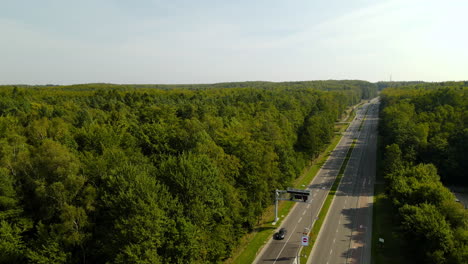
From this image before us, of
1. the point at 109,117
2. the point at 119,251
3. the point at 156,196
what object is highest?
the point at 109,117

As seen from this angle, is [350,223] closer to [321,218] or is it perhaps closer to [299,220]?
[321,218]

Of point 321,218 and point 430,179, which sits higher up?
point 430,179

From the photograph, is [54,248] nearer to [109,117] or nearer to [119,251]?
[119,251]

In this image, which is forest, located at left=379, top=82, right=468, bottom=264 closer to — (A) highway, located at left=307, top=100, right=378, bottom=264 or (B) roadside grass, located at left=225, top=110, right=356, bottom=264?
(A) highway, located at left=307, top=100, right=378, bottom=264

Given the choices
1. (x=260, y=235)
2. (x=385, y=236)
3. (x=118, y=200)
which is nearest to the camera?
(x=118, y=200)

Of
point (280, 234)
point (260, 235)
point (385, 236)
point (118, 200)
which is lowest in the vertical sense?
point (260, 235)

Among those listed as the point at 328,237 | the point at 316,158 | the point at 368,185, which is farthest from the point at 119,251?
the point at 316,158

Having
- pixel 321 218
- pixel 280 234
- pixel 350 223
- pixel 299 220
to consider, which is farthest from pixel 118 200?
pixel 350 223

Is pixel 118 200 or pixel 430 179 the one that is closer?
pixel 118 200
